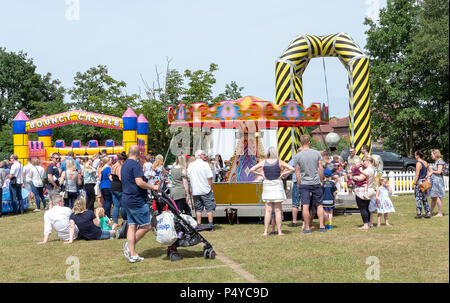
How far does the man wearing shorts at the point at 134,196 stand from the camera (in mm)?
6375

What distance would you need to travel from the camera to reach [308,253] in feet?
22.2

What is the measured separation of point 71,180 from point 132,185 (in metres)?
5.34

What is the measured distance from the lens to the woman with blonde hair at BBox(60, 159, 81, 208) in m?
11.0

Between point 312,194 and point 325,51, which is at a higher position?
point 325,51

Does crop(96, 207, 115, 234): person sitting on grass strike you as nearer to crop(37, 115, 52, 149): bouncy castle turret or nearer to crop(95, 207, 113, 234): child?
crop(95, 207, 113, 234): child

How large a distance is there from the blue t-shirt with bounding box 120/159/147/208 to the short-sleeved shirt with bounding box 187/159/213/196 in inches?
119

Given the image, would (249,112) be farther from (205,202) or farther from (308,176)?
(308,176)

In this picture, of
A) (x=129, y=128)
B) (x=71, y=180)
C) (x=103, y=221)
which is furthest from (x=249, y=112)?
(x=129, y=128)

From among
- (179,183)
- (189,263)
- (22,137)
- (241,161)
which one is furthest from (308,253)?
(22,137)

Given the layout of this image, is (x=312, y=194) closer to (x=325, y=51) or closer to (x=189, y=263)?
(x=189, y=263)

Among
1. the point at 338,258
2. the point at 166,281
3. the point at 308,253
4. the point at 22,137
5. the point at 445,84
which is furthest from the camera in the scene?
the point at 22,137

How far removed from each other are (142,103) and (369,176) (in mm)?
25506

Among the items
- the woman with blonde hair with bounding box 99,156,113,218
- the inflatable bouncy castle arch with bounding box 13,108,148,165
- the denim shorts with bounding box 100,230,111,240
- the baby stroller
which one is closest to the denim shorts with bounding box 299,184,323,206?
the baby stroller

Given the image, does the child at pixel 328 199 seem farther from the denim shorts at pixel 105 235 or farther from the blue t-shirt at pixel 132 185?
the denim shorts at pixel 105 235
